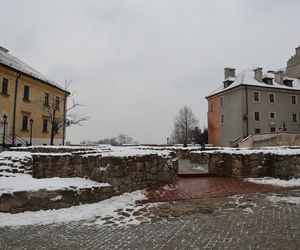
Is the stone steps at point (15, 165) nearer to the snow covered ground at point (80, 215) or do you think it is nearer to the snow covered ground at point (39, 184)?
the snow covered ground at point (39, 184)

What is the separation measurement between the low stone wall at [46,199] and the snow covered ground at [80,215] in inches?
5.9

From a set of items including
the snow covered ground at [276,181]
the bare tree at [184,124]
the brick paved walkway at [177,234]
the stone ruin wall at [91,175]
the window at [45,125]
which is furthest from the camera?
the bare tree at [184,124]

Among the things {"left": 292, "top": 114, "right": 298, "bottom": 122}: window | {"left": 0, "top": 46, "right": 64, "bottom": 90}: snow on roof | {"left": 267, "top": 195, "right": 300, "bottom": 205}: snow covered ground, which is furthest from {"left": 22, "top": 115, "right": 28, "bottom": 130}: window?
{"left": 292, "top": 114, "right": 298, "bottom": 122}: window

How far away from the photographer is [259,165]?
10828mm

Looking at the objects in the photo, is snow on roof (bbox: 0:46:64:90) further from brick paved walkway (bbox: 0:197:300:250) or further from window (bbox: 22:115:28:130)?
brick paved walkway (bbox: 0:197:300:250)

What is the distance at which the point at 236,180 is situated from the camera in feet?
33.6

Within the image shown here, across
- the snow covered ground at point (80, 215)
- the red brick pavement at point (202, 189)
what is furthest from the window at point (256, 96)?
the snow covered ground at point (80, 215)

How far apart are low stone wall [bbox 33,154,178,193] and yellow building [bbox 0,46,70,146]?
17.0m

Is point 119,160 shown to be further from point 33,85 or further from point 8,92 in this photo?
point 33,85

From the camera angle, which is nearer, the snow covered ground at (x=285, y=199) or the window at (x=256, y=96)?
the snow covered ground at (x=285, y=199)

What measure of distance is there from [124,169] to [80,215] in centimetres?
208

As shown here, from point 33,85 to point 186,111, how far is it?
1682 inches

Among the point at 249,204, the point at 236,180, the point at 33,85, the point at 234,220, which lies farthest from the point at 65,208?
the point at 33,85

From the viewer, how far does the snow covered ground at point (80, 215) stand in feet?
20.0
